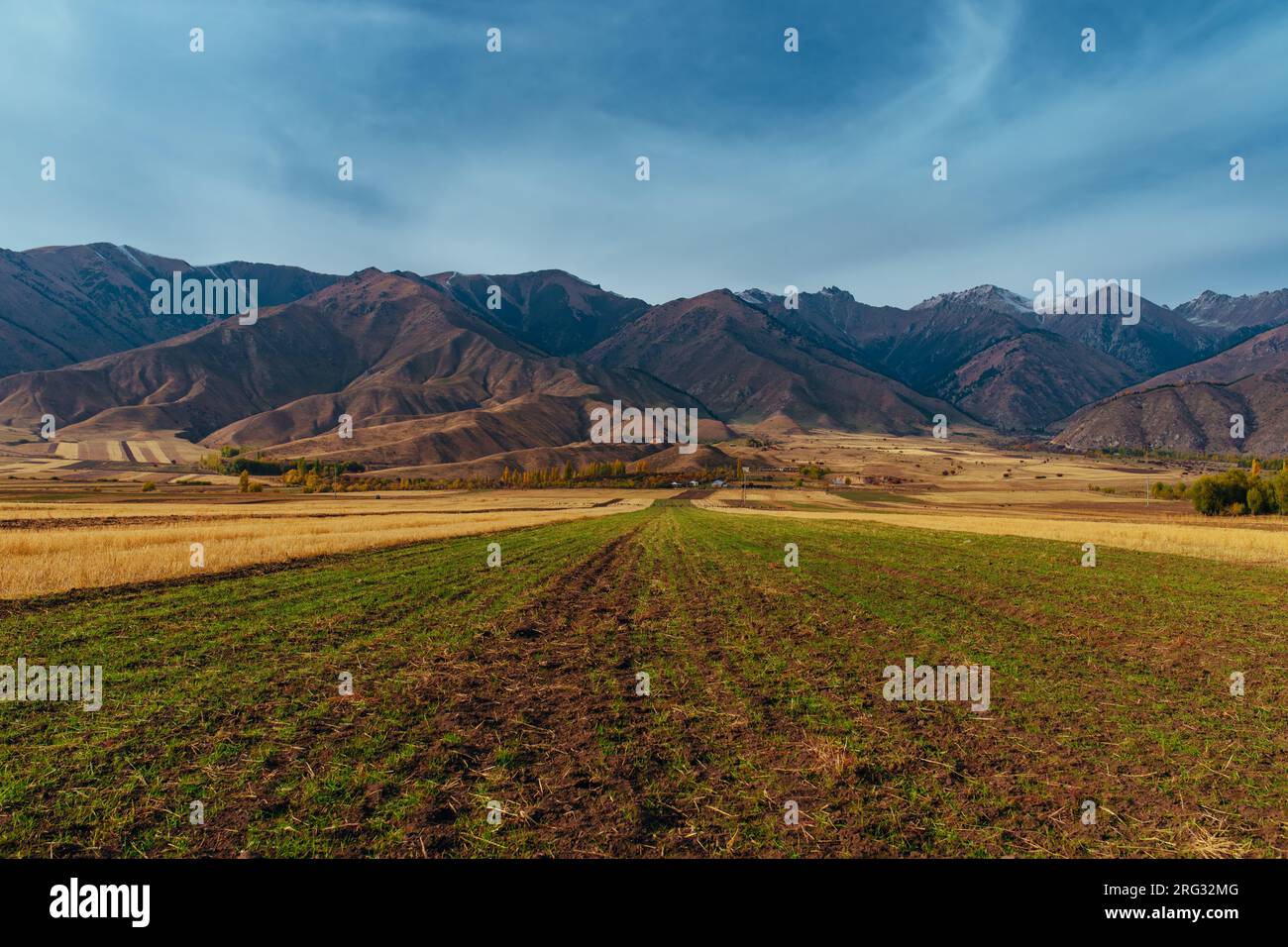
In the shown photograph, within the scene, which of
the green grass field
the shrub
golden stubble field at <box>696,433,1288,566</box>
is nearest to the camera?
the green grass field

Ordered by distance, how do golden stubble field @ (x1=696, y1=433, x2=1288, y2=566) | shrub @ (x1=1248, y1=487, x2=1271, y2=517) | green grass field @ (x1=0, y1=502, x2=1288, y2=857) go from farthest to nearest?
shrub @ (x1=1248, y1=487, x2=1271, y2=517)
golden stubble field @ (x1=696, y1=433, x2=1288, y2=566)
green grass field @ (x1=0, y1=502, x2=1288, y2=857)

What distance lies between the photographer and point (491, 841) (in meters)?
6.60

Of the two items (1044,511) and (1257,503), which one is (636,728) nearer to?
(1044,511)

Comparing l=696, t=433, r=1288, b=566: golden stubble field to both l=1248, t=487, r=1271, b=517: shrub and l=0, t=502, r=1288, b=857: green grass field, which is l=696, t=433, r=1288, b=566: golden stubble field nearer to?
l=1248, t=487, r=1271, b=517: shrub

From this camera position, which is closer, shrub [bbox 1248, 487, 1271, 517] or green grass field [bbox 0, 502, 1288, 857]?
green grass field [bbox 0, 502, 1288, 857]

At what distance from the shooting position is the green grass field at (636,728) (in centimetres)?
686

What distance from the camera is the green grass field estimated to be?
686 cm

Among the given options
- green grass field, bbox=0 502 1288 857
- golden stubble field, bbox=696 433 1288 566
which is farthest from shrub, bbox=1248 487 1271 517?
green grass field, bbox=0 502 1288 857

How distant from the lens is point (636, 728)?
32.2 feet

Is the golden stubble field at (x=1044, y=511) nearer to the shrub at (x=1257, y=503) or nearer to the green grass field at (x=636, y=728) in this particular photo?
the shrub at (x=1257, y=503)

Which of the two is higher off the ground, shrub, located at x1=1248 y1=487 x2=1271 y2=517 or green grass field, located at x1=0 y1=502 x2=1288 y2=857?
green grass field, located at x1=0 y1=502 x2=1288 y2=857

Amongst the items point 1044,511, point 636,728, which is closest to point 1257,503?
point 1044,511

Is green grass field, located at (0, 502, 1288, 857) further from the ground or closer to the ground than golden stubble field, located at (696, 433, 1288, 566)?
further from the ground
